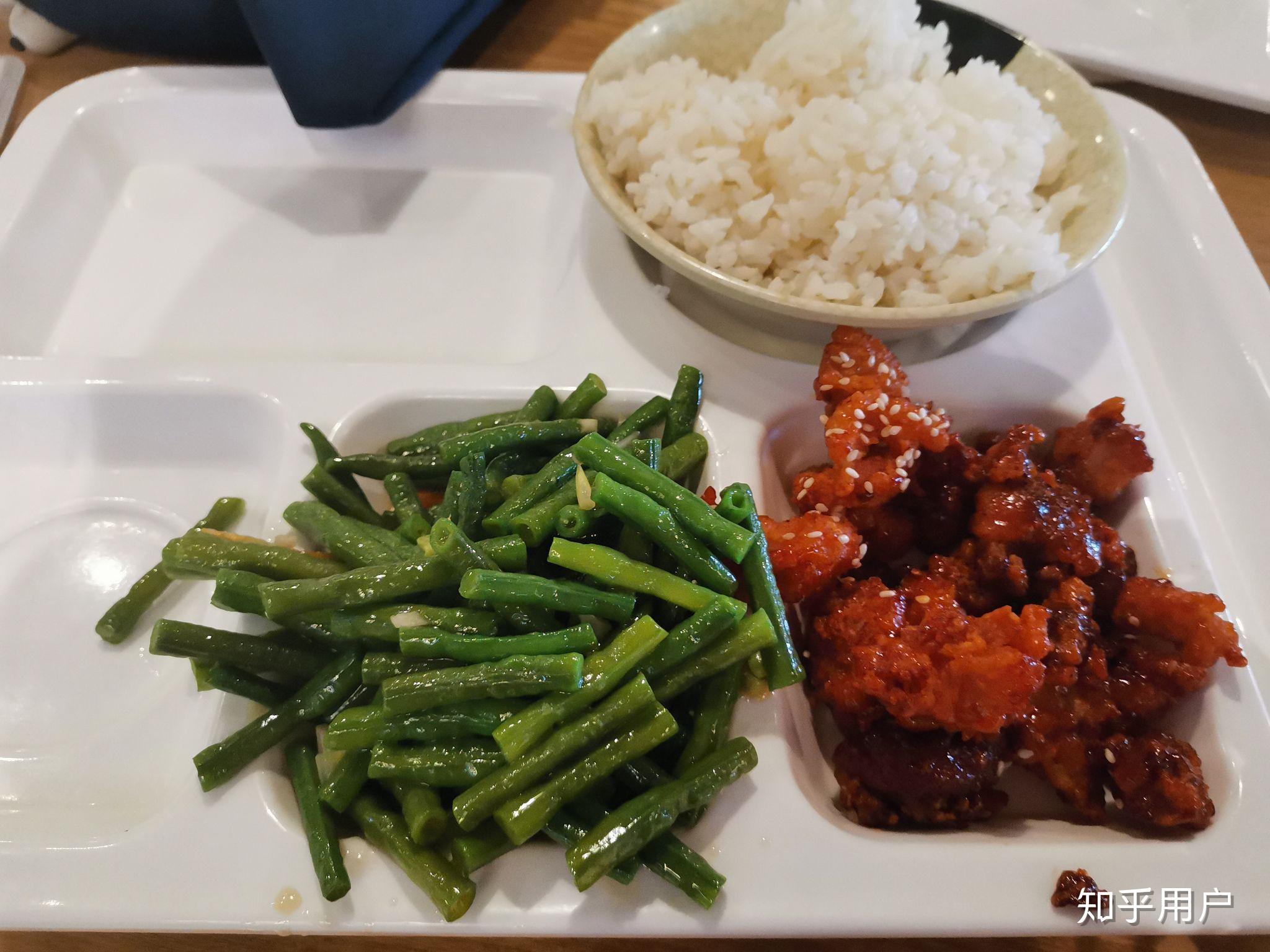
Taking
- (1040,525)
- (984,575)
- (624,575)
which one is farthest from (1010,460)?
(624,575)

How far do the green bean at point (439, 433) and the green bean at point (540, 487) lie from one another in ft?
0.83

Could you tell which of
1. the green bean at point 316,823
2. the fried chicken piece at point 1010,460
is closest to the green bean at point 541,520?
the green bean at point 316,823

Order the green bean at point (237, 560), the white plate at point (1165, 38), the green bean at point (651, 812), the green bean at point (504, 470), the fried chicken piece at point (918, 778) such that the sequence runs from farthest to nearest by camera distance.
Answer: the white plate at point (1165, 38) → the green bean at point (504, 470) → the green bean at point (237, 560) → the fried chicken piece at point (918, 778) → the green bean at point (651, 812)

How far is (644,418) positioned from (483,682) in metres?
0.74

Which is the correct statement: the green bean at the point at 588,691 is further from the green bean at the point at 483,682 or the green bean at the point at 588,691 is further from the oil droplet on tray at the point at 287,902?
the oil droplet on tray at the point at 287,902

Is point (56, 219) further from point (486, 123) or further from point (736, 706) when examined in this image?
point (736, 706)

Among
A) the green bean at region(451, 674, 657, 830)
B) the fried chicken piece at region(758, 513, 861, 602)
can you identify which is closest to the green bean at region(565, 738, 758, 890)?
the green bean at region(451, 674, 657, 830)

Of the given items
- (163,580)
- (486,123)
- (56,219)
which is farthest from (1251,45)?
(56,219)

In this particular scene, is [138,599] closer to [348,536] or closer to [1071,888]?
[348,536]

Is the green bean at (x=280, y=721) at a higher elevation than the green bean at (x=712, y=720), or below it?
below

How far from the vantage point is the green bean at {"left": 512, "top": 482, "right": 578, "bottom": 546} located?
1337mm

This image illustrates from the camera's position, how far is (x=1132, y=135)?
7.73 feet

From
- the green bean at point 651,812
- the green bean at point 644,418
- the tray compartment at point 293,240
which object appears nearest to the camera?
the green bean at point 651,812

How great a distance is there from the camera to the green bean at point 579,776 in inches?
44.5
